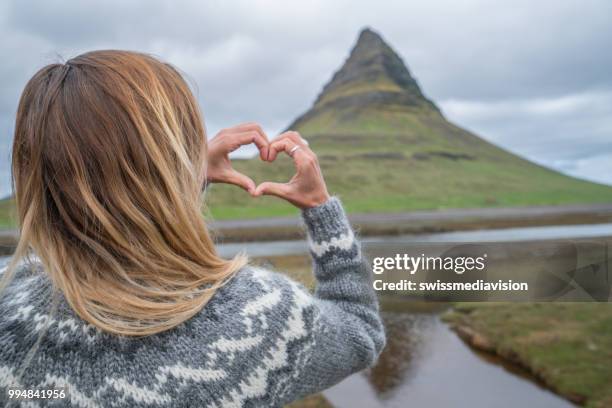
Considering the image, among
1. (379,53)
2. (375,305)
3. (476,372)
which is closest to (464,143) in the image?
(379,53)

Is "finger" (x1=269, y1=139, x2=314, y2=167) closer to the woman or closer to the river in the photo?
the woman

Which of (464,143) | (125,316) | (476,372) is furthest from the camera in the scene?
(464,143)

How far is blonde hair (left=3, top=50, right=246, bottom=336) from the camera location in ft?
4.93

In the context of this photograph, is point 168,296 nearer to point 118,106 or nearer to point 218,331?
point 218,331

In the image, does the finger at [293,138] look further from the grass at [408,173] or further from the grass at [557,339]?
the grass at [408,173]

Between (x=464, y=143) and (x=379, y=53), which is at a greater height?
(x=379, y=53)

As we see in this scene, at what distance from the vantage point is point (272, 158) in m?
2.13

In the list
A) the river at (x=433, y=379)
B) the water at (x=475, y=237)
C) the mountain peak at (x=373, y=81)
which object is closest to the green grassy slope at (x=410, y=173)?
the mountain peak at (x=373, y=81)

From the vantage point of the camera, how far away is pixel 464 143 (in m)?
127

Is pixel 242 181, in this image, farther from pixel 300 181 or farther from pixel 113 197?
pixel 113 197

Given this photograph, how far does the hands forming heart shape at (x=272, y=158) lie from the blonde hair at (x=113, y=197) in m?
0.43

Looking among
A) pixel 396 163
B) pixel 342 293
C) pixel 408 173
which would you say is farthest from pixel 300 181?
pixel 396 163

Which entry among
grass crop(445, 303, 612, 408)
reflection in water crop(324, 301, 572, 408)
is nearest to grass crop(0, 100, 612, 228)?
grass crop(445, 303, 612, 408)

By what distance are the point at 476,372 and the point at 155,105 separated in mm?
9668
